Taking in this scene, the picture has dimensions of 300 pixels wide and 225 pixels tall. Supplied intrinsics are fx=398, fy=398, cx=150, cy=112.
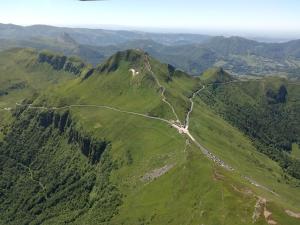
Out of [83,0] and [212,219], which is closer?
[83,0]

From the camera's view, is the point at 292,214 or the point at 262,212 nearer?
the point at 292,214

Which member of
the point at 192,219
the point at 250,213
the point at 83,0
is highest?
the point at 83,0

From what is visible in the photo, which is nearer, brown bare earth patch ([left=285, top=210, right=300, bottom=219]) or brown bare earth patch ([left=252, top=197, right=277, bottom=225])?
brown bare earth patch ([left=252, top=197, right=277, bottom=225])

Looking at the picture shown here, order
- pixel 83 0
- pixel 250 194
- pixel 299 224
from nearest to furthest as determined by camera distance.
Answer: pixel 83 0, pixel 299 224, pixel 250 194

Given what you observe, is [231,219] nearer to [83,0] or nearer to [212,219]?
[212,219]

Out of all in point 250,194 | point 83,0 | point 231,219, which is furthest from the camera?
point 250,194

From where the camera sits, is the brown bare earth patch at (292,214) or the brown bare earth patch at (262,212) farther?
the brown bare earth patch at (292,214)

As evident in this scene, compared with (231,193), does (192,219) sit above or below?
below

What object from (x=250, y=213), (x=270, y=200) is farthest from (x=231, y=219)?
(x=270, y=200)

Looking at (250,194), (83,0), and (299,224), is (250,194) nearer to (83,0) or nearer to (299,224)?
(299,224)

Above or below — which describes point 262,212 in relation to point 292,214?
below
